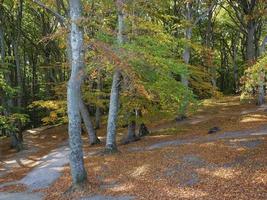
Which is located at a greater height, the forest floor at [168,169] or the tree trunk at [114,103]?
the tree trunk at [114,103]

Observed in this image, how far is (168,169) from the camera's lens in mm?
15617

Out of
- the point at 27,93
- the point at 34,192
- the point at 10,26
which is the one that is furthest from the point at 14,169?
the point at 27,93

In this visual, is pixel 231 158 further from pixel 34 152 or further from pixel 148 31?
pixel 34 152

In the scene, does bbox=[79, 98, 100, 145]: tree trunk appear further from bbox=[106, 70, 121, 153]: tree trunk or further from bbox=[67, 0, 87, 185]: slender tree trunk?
bbox=[67, 0, 87, 185]: slender tree trunk

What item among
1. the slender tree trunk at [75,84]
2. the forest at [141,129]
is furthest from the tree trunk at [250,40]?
the slender tree trunk at [75,84]

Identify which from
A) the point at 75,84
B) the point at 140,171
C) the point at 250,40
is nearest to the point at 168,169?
the point at 140,171

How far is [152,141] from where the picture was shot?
76.6ft

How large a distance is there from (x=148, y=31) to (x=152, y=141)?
6.59 meters

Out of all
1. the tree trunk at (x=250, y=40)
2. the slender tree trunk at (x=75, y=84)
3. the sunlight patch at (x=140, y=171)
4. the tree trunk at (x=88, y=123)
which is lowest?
the sunlight patch at (x=140, y=171)

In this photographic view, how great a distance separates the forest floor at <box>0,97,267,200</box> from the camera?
13.0m

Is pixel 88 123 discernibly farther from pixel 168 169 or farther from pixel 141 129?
pixel 168 169

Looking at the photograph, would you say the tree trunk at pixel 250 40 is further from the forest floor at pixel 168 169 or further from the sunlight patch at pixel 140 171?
the sunlight patch at pixel 140 171

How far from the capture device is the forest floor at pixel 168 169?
13016 mm

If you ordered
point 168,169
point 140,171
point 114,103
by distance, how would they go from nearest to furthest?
point 168,169 → point 140,171 → point 114,103
